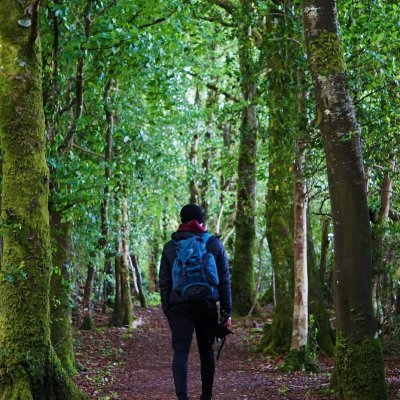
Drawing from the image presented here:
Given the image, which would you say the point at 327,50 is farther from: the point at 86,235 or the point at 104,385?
the point at 86,235

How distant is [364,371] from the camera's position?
557cm

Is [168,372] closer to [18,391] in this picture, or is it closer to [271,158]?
[271,158]

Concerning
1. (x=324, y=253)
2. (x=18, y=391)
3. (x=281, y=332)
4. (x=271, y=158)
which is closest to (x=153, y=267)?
(x=324, y=253)

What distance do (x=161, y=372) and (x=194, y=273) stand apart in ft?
17.8

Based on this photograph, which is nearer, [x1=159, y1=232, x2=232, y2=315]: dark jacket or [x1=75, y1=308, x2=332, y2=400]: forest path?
[x1=159, y1=232, x2=232, y2=315]: dark jacket

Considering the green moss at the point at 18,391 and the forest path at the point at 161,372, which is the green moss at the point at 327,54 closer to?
the forest path at the point at 161,372

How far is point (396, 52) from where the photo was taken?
7609mm

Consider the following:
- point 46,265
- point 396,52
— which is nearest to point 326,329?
point 396,52

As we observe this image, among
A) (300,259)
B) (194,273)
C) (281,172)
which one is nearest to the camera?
(194,273)

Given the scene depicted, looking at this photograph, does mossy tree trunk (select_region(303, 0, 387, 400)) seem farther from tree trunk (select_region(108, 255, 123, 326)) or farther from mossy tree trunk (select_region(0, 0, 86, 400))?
tree trunk (select_region(108, 255, 123, 326))

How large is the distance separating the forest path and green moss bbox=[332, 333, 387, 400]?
5.08 feet

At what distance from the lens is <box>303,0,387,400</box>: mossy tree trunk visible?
5543mm

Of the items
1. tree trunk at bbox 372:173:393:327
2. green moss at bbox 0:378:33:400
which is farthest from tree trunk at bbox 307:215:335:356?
green moss at bbox 0:378:33:400

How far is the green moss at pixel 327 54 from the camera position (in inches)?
233
